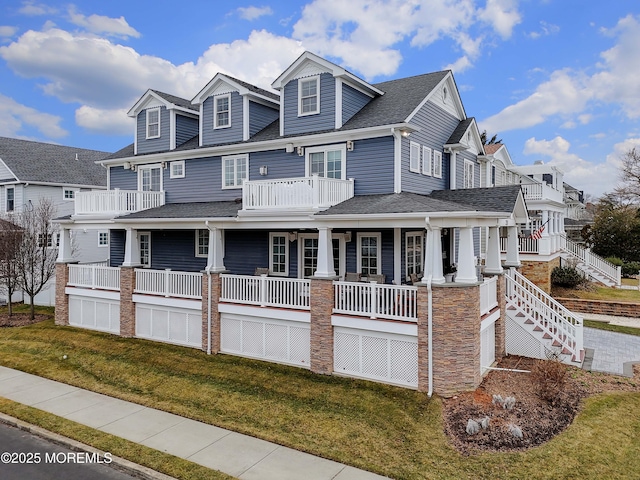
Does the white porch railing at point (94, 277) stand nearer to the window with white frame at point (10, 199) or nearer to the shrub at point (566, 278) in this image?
the window with white frame at point (10, 199)

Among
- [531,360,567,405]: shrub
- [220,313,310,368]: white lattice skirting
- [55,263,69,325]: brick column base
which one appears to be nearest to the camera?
[531,360,567,405]: shrub

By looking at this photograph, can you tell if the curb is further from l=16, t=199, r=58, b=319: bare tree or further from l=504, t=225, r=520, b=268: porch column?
l=504, t=225, r=520, b=268: porch column

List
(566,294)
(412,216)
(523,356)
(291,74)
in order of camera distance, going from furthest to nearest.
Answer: (566,294)
(291,74)
(523,356)
(412,216)

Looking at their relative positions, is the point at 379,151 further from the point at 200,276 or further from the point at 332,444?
the point at 332,444

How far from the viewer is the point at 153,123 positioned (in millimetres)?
20016

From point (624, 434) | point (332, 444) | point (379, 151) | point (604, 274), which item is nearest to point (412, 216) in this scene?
point (379, 151)

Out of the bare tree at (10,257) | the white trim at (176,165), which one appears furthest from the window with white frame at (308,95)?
the bare tree at (10,257)

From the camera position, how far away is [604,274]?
84.9ft

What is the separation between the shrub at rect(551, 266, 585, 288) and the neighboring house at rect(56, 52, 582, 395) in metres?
6.05

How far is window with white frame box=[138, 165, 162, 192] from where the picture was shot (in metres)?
19.8

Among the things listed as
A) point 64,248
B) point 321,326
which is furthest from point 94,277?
point 321,326

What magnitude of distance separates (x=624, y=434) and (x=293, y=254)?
11.1 m

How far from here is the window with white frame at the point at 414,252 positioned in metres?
14.3

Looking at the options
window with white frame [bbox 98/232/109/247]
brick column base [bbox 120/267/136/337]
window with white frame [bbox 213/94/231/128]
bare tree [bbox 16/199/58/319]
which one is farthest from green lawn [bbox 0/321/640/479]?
window with white frame [bbox 98/232/109/247]
